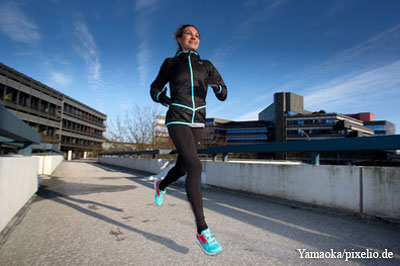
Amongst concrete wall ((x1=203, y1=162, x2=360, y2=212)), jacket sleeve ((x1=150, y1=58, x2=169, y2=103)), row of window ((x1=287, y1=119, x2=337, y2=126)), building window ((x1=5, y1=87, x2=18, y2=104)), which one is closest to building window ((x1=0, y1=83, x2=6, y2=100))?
building window ((x1=5, y1=87, x2=18, y2=104))

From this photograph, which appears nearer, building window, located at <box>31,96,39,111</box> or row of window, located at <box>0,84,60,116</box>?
row of window, located at <box>0,84,60,116</box>

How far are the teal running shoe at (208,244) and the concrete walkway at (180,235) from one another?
0.10 metres

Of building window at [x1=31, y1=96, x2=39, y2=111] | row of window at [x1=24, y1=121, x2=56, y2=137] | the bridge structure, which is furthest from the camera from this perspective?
row of window at [x1=24, y1=121, x2=56, y2=137]

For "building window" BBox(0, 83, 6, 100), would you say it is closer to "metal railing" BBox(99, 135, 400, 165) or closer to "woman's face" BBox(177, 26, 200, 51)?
"metal railing" BBox(99, 135, 400, 165)

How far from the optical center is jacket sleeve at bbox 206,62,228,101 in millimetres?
2522

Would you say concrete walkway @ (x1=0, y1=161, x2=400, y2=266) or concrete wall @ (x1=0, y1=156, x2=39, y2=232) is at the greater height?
concrete wall @ (x1=0, y1=156, x2=39, y2=232)

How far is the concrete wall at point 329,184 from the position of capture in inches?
129

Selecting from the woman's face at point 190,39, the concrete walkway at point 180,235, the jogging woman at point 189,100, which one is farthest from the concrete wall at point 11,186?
the woman's face at point 190,39

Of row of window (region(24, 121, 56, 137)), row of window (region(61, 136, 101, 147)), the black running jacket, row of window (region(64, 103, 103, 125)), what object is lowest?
the black running jacket

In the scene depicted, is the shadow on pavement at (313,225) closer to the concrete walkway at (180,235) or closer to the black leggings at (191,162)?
the concrete walkway at (180,235)

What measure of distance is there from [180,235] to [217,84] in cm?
175

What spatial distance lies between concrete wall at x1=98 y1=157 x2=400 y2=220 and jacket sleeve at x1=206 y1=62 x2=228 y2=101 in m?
2.47

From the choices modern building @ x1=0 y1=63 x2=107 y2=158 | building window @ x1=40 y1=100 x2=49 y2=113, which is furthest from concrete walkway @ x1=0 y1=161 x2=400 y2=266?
building window @ x1=40 y1=100 x2=49 y2=113

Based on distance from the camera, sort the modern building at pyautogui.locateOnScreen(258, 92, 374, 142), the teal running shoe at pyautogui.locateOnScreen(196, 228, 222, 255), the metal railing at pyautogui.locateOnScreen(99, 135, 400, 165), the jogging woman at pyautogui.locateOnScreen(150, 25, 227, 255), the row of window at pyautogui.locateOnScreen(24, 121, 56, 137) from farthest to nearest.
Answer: the modern building at pyautogui.locateOnScreen(258, 92, 374, 142), the row of window at pyautogui.locateOnScreen(24, 121, 56, 137), the metal railing at pyautogui.locateOnScreen(99, 135, 400, 165), the jogging woman at pyautogui.locateOnScreen(150, 25, 227, 255), the teal running shoe at pyautogui.locateOnScreen(196, 228, 222, 255)
